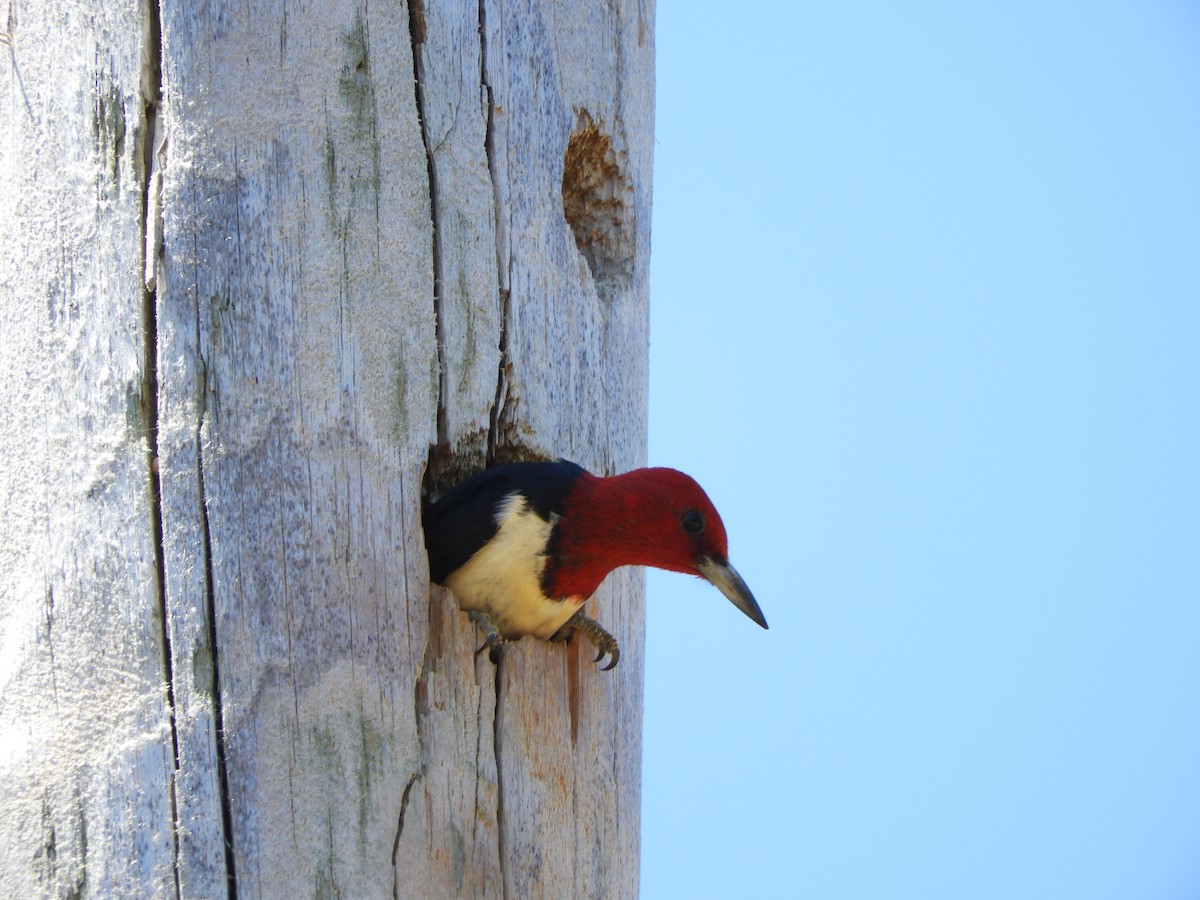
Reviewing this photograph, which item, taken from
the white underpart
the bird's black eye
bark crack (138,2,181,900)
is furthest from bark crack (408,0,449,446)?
Result: the bird's black eye

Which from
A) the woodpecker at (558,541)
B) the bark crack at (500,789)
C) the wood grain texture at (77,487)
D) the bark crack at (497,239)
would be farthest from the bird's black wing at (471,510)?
the wood grain texture at (77,487)

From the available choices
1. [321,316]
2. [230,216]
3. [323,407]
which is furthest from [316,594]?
[230,216]

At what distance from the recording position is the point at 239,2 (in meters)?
2.29

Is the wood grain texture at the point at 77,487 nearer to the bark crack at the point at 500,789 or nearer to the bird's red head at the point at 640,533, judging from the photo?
the bark crack at the point at 500,789

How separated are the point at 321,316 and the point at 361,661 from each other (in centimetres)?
59

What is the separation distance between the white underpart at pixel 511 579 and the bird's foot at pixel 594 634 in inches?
4.1

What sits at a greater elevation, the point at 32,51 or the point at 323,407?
the point at 32,51

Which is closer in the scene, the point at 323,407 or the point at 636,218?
the point at 323,407

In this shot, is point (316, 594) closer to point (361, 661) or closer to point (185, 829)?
point (361, 661)

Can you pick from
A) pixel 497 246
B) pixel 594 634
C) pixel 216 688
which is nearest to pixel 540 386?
pixel 497 246

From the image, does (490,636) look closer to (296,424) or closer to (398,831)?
(398,831)

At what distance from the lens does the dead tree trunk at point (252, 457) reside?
6.94ft

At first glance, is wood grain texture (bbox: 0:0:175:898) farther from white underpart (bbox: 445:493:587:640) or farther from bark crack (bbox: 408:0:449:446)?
white underpart (bbox: 445:493:587:640)

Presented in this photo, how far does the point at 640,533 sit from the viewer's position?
2.75 meters
